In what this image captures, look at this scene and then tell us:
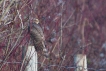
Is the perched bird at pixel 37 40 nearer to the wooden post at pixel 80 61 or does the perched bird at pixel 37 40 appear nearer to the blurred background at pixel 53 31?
the blurred background at pixel 53 31

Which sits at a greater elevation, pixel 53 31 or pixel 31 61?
pixel 53 31

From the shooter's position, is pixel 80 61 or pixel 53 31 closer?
pixel 80 61

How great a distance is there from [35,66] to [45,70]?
31.9 inches

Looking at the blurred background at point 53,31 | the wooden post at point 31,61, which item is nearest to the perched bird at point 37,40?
the blurred background at point 53,31

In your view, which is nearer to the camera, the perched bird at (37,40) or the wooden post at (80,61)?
the wooden post at (80,61)

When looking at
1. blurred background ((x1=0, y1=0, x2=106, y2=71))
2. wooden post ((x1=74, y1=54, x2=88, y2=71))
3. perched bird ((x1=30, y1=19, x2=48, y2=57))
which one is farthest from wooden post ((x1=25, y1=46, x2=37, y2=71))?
wooden post ((x1=74, y1=54, x2=88, y2=71))

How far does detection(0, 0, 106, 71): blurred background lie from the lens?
6.13 m

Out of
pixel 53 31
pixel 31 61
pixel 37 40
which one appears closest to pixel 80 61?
pixel 37 40

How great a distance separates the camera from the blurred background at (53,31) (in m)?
6.13

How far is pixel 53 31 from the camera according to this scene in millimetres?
9141

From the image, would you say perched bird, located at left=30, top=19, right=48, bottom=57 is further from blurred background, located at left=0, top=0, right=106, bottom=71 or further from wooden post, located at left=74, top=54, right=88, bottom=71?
wooden post, located at left=74, top=54, right=88, bottom=71

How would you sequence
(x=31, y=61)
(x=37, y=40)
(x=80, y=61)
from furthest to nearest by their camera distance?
(x=37, y=40), (x=80, y=61), (x=31, y=61)

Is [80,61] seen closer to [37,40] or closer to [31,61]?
[37,40]

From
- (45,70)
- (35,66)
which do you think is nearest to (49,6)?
(45,70)
